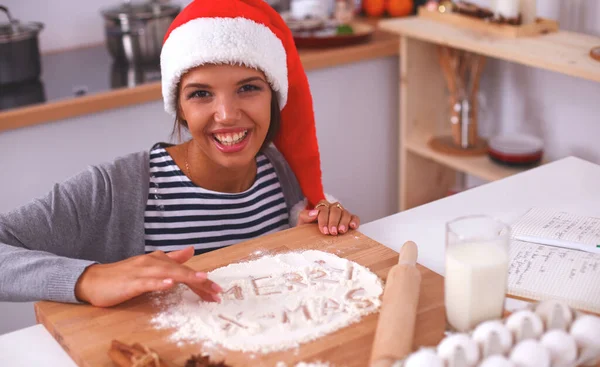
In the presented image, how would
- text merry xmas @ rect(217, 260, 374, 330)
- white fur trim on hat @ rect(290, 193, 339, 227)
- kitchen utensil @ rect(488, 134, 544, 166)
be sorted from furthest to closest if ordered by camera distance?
kitchen utensil @ rect(488, 134, 544, 166), white fur trim on hat @ rect(290, 193, 339, 227), text merry xmas @ rect(217, 260, 374, 330)

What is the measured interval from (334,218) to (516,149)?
1173mm

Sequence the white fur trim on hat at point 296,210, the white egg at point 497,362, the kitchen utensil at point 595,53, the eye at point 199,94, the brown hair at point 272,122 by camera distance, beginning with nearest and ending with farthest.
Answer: the white egg at point 497,362, the eye at point 199,94, the brown hair at point 272,122, the white fur trim on hat at point 296,210, the kitchen utensil at point 595,53

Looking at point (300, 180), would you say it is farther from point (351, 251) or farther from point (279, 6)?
point (279, 6)

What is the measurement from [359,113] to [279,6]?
Answer: 0.69 metres

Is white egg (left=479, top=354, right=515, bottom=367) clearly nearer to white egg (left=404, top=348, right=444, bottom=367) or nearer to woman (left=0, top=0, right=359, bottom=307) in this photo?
white egg (left=404, top=348, right=444, bottom=367)

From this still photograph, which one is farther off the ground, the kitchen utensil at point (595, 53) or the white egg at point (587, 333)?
the kitchen utensil at point (595, 53)

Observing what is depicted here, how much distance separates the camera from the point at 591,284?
1.15 metres

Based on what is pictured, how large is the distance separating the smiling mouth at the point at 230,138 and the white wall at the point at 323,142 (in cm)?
91

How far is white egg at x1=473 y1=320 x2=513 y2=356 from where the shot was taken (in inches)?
34.7

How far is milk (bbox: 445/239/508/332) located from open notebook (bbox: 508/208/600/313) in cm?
17

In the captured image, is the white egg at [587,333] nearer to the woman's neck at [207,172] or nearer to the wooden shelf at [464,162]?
the woman's neck at [207,172]

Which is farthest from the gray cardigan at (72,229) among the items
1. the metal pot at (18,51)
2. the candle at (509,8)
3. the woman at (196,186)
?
the candle at (509,8)

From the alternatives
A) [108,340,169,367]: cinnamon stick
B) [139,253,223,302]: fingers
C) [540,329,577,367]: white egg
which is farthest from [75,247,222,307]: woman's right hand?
[540,329,577,367]: white egg

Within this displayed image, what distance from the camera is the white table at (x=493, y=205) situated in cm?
131
